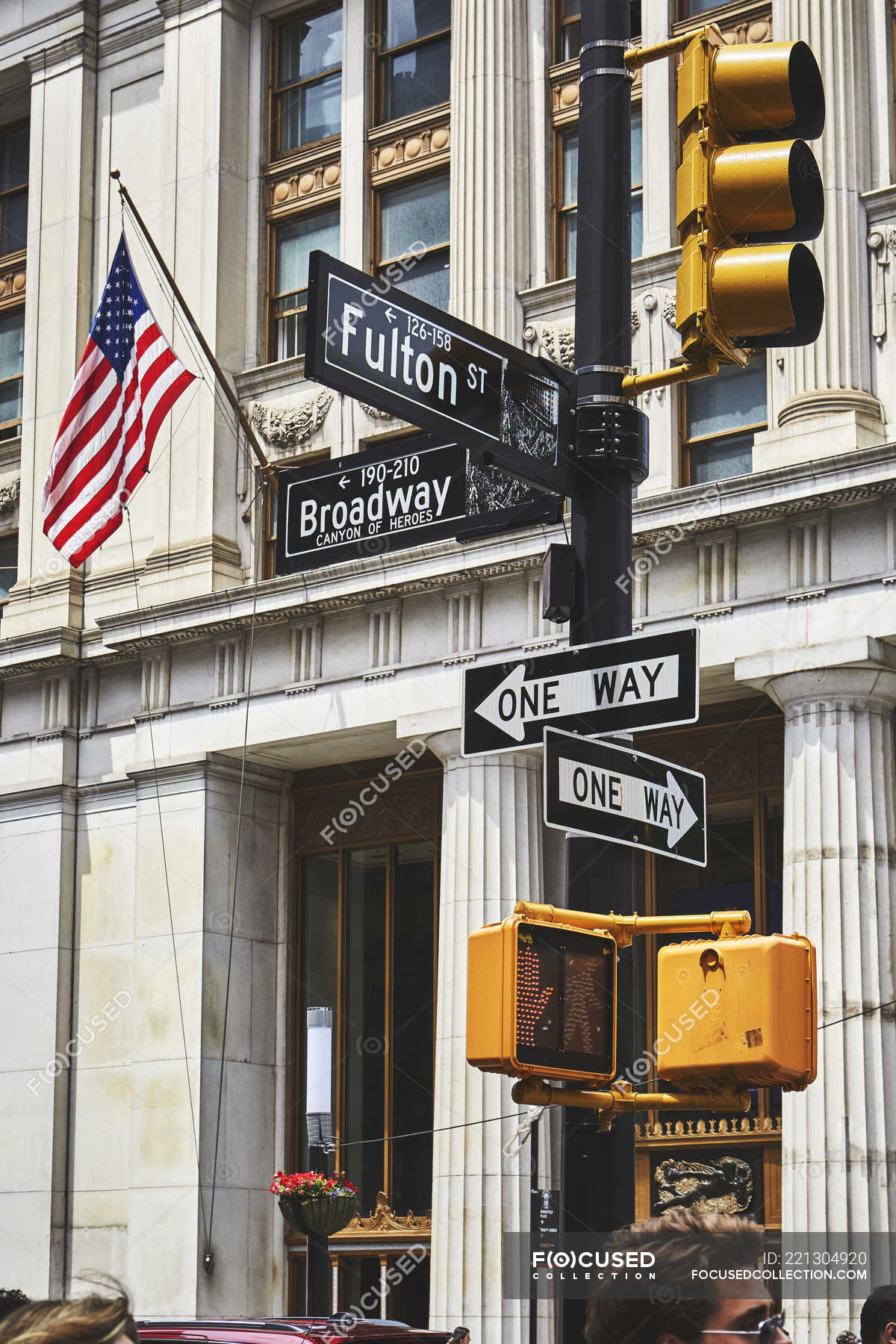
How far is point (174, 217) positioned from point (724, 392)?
9.01 m

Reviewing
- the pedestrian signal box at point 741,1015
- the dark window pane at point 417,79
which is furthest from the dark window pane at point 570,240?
the pedestrian signal box at point 741,1015

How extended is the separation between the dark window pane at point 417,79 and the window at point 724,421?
6.13 meters

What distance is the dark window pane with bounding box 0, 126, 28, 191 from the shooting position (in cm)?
3106

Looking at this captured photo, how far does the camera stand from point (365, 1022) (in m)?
24.5

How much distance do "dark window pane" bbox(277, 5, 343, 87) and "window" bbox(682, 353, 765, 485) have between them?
819 cm

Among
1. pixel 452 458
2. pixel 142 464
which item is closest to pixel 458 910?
pixel 142 464

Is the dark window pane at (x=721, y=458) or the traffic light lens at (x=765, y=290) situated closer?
the traffic light lens at (x=765, y=290)

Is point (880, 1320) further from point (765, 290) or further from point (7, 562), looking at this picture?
point (7, 562)

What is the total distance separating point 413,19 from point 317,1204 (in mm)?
15376

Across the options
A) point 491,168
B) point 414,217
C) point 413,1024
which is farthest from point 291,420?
point 413,1024

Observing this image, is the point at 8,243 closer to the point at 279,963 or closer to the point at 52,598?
the point at 52,598

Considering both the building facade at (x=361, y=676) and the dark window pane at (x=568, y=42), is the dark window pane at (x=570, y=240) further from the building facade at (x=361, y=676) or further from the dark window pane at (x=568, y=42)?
the dark window pane at (x=568, y=42)

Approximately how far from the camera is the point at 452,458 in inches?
323

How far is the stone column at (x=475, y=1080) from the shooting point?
2070 centimetres
